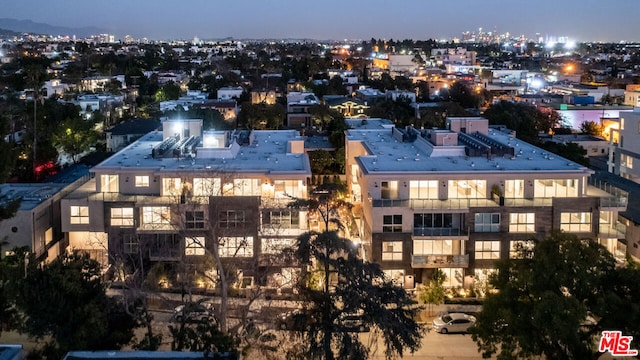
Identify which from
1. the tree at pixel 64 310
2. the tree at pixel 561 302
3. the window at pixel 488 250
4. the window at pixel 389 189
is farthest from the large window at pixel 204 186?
the tree at pixel 561 302

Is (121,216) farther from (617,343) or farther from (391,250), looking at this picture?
(617,343)

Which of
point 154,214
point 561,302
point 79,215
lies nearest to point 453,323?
point 561,302

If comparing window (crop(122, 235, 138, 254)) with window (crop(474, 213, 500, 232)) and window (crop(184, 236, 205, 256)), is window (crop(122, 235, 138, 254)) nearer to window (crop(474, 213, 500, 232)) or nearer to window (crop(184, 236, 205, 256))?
window (crop(184, 236, 205, 256))

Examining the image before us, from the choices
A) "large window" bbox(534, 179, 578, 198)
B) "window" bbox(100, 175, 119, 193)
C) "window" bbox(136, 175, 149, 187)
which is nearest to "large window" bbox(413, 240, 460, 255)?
"large window" bbox(534, 179, 578, 198)

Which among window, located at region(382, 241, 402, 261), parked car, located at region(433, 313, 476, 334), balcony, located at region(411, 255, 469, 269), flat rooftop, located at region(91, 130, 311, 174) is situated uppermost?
flat rooftop, located at region(91, 130, 311, 174)

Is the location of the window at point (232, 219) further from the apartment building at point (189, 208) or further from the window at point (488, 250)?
the window at point (488, 250)

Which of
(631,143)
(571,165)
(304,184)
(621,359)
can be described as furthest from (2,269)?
(631,143)
